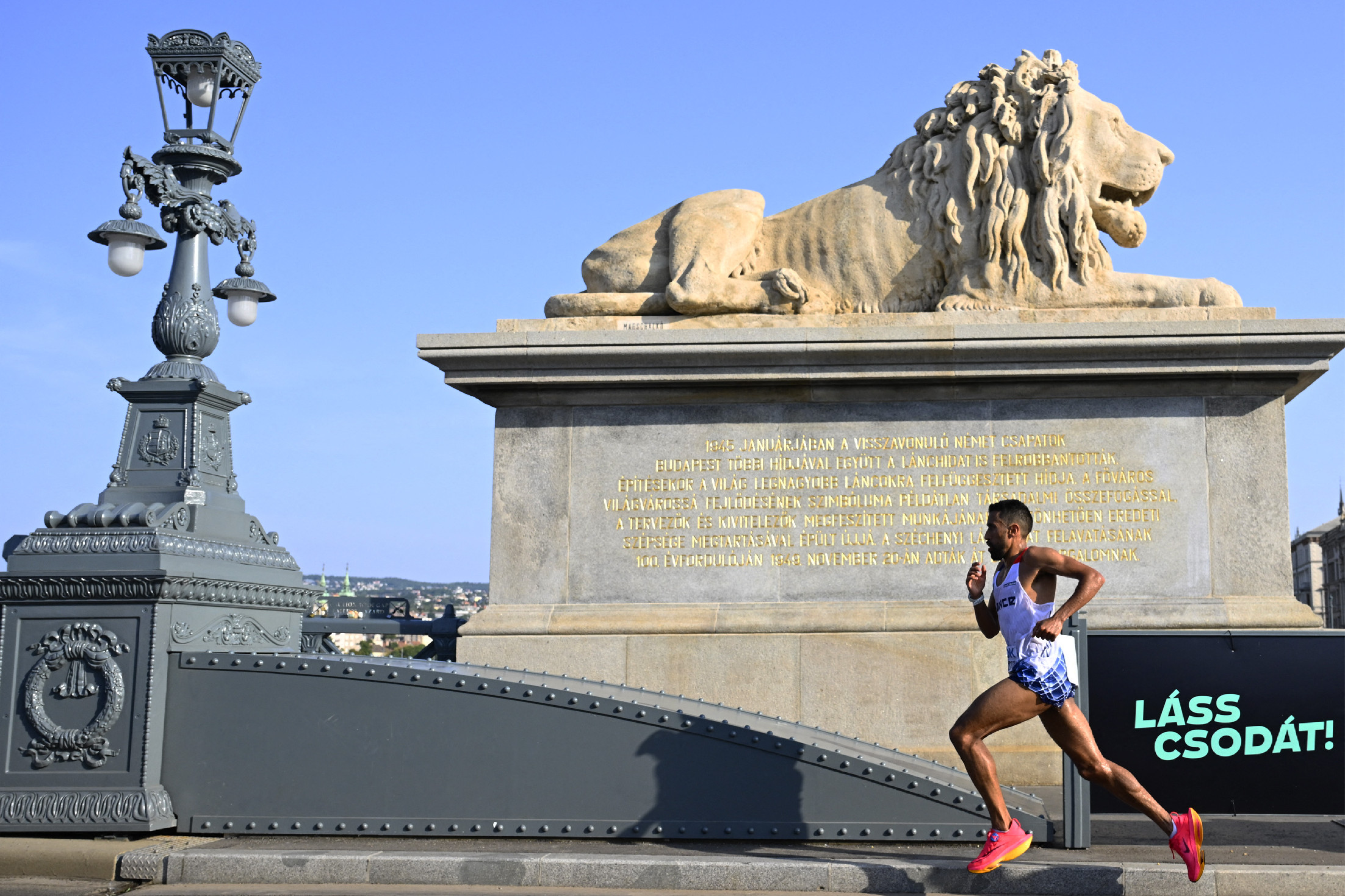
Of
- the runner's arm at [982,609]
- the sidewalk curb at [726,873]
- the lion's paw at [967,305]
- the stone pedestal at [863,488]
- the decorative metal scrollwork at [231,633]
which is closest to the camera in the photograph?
the sidewalk curb at [726,873]

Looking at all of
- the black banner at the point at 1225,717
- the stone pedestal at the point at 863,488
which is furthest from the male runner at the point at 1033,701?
the stone pedestal at the point at 863,488

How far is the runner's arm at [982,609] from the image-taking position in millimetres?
5895

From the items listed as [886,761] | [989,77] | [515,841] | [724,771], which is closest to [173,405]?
[515,841]

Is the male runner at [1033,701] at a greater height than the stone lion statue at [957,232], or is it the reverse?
the stone lion statue at [957,232]

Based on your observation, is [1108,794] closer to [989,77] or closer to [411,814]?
[411,814]

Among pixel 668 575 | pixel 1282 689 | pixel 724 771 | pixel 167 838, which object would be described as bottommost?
pixel 167 838

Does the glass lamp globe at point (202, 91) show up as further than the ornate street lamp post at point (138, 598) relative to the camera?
Yes

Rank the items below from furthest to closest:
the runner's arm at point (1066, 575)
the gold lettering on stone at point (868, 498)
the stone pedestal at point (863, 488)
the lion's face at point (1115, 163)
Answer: the lion's face at point (1115, 163), the gold lettering on stone at point (868, 498), the stone pedestal at point (863, 488), the runner's arm at point (1066, 575)

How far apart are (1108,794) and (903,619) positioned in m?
3.39

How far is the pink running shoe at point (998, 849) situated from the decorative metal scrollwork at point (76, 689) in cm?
415

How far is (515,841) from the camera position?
20.9 ft

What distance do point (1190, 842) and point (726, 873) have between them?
202 centimetres

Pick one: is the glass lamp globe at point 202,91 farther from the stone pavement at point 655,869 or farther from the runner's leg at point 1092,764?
the runner's leg at point 1092,764

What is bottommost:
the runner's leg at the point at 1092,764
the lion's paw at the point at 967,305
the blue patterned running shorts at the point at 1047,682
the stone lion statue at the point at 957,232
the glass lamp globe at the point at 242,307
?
the runner's leg at the point at 1092,764
